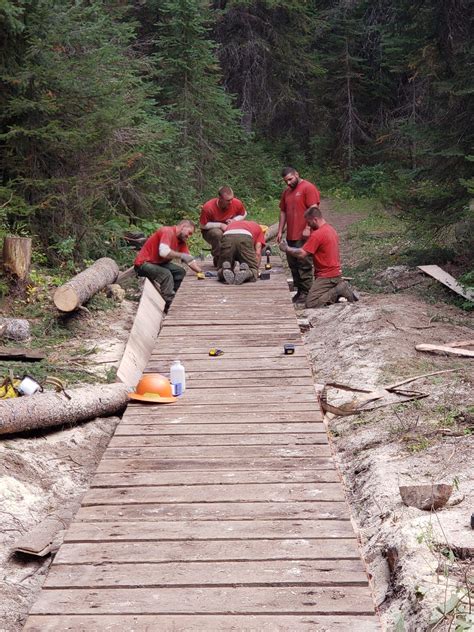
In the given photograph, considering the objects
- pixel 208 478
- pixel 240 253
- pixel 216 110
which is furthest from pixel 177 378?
pixel 216 110

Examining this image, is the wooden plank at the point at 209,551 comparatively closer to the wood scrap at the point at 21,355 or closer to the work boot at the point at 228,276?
the wood scrap at the point at 21,355

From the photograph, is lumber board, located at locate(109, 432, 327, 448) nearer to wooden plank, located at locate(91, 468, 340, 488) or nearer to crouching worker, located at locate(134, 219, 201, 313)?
wooden plank, located at locate(91, 468, 340, 488)

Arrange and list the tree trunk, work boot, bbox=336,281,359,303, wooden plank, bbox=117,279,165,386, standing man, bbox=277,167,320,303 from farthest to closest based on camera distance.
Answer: standing man, bbox=277,167,320,303
work boot, bbox=336,281,359,303
the tree trunk
wooden plank, bbox=117,279,165,386

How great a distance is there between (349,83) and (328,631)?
1168 inches

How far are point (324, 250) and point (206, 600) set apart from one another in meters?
8.85

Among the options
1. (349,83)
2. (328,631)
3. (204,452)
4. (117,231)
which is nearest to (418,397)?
(204,452)

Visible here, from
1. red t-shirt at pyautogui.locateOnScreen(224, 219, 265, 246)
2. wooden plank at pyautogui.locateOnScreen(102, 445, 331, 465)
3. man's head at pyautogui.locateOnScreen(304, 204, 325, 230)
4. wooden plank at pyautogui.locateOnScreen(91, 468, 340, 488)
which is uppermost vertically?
wooden plank at pyautogui.locateOnScreen(91, 468, 340, 488)

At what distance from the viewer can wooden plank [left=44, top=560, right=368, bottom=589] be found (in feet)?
12.6

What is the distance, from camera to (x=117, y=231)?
15.2 meters

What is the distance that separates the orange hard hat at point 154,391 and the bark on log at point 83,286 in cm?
400

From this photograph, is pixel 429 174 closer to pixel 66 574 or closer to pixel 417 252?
pixel 417 252

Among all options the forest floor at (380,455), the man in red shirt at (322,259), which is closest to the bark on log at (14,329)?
the forest floor at (380,455)


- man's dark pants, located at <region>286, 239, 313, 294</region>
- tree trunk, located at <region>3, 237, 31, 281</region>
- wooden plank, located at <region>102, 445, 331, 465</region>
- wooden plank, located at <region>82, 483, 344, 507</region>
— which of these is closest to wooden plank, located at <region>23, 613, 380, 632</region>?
wooden plank, located at <region>82, 483, 344, 507</region>

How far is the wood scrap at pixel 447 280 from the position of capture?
12.2m
